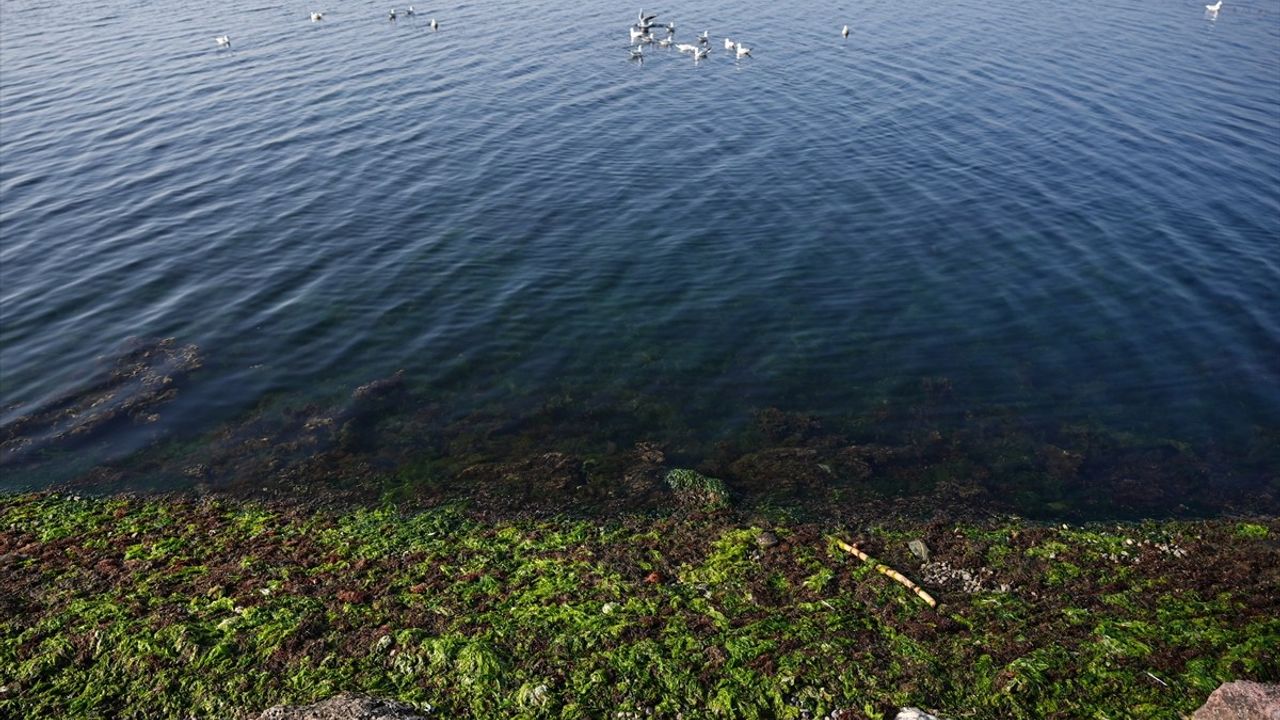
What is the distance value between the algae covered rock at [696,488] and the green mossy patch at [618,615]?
24.0 inches

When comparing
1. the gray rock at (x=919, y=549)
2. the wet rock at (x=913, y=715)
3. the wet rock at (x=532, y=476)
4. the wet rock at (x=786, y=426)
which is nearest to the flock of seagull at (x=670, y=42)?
the wet rock at (x=786, y=426)

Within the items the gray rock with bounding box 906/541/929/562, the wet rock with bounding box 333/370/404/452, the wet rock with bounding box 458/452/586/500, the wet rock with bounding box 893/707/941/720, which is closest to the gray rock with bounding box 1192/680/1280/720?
the wet rock with bounding box 893/707/941/720

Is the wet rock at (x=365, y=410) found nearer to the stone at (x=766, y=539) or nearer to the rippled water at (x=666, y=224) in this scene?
the rippled water at (x=666, y=224)

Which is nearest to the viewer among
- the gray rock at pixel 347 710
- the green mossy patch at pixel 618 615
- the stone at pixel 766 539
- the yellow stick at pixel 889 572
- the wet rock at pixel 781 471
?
the gray rock at pixel 347 710

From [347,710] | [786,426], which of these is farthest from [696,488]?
[347,710]

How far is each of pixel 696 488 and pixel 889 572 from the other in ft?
14.3

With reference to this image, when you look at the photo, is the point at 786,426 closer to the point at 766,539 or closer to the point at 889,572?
the point at 766,539

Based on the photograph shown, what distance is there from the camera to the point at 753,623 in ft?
36.2

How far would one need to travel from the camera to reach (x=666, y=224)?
2728cm

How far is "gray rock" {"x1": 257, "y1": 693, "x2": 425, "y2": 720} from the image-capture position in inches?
355

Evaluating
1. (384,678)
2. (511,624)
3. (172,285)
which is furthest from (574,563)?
(172,285)

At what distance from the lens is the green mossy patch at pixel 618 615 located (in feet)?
31.9

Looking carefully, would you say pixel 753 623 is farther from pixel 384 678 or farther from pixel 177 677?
pixel 177 677

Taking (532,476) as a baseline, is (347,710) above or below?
above
